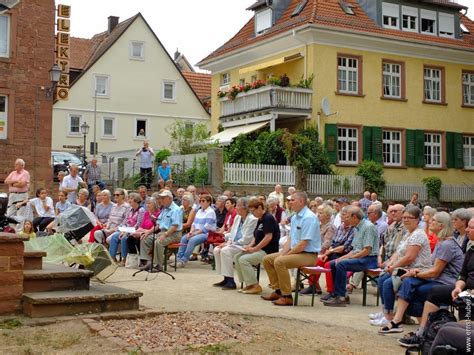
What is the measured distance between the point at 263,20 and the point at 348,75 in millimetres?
6213

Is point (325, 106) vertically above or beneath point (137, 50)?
beneath

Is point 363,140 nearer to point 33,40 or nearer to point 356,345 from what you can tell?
point 33,40

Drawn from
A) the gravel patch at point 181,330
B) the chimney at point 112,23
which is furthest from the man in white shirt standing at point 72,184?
the chimney at point 112,23

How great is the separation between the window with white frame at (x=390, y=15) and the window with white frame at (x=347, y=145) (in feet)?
18.9

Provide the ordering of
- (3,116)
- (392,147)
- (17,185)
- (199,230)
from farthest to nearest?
(392,147), (3,116), (17,185), (199,230)

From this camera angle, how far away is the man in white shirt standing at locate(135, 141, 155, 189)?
24.7 meters

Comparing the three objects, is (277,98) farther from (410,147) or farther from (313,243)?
(313,243)

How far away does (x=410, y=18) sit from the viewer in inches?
1346

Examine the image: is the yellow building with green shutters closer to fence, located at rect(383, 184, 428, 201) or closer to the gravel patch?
fence, located at rect(383, 184, 428, 201)

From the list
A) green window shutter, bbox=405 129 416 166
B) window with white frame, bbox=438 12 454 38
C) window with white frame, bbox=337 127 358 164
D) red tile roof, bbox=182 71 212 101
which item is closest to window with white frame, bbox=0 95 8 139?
window with white frame, bbox=337 127 358 164

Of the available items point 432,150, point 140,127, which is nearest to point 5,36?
point 432,150

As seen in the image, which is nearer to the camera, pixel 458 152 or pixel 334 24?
pixel 334 24

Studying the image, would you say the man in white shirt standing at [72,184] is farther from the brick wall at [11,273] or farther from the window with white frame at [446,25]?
the window with white frame at [446,25]

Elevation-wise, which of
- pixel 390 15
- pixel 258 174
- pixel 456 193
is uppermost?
pixel 390 15
